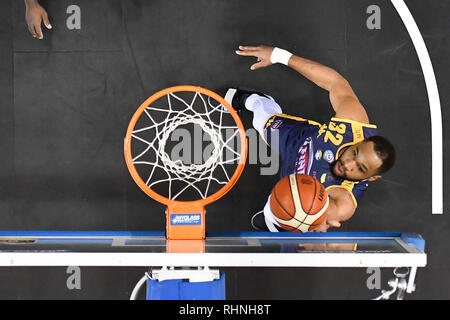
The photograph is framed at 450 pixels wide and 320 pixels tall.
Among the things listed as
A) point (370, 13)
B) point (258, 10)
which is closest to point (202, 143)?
point (258, 10)

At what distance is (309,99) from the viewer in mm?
4016

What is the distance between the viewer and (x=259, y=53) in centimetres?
394

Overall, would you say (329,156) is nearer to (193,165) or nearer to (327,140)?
(327,140)

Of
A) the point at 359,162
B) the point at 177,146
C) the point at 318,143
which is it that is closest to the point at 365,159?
the point at 359,162

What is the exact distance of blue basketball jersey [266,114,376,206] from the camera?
11.7 ft

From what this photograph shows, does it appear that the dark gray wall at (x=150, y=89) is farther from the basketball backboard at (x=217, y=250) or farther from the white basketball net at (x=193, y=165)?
the basketball backboard at (x=217, y=250)

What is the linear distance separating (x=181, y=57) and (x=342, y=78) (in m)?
1.21

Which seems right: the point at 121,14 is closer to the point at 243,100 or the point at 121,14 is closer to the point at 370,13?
the point at 243,100

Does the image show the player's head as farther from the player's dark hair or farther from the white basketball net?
the white basketball net

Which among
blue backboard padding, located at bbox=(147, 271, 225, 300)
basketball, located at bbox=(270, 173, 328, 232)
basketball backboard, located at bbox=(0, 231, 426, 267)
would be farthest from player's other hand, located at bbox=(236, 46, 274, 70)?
blue backboard padding, located at bbox=(147, 271, 225, 300)

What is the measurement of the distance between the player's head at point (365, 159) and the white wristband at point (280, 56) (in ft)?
2.80

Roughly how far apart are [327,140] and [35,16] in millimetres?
2336

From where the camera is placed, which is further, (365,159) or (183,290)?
(365,159)
